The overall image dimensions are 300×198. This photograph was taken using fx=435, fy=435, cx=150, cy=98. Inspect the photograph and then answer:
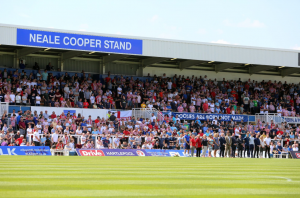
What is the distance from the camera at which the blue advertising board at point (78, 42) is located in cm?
3008

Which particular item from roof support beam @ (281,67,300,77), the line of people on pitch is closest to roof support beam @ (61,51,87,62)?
the line of people on pitch

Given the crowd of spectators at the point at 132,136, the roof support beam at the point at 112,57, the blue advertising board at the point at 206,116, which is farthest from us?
the roof support beam at the point at 112,57

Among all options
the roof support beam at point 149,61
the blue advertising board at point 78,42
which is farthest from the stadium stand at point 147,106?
the blue advertising board at point 78,42

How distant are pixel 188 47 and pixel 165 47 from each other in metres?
2.08

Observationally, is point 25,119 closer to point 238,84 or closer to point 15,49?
point 15,49

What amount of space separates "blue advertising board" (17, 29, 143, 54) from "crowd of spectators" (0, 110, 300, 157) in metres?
5.83

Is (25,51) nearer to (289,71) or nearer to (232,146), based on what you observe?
(232,146)

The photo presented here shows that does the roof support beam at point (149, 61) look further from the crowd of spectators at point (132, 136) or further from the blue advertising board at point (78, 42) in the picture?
the crowd of spectators at point (132, 136)

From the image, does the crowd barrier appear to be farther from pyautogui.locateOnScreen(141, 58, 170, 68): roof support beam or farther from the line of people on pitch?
pyautogui.locateOnScreen(141, 58, 170, 68): roof support beam

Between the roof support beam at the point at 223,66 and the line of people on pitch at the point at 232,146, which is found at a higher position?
the roof support beam at the point at 223,66

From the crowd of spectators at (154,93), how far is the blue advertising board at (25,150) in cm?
594

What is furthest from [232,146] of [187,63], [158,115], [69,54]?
[69,54]

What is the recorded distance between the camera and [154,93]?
34031 millimetres

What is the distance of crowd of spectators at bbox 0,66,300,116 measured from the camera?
29047 millimetres
